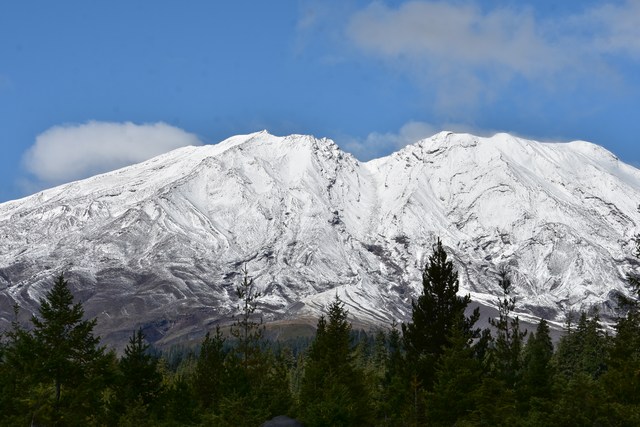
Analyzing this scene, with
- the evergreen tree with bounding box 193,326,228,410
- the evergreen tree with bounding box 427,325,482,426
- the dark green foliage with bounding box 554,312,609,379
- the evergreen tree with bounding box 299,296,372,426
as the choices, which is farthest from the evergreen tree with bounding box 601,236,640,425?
the dark green foliage with bounding box 554,312,609,379

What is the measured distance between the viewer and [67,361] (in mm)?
48812

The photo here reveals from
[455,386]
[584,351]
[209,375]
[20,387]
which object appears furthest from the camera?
[584,351]

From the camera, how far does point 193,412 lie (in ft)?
200

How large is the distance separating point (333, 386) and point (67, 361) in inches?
735

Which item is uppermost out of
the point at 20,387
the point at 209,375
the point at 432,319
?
the point at 432,319

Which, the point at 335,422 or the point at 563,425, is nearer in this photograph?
the point at 563,425

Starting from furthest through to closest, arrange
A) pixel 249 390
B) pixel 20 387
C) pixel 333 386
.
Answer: pixel 249 390
pixel 333 386
pixel 20 387

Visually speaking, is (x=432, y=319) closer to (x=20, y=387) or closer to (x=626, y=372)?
(x=626, y=372)

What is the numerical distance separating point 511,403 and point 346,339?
22136mm

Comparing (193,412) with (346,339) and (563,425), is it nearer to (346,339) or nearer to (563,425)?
(346,339)

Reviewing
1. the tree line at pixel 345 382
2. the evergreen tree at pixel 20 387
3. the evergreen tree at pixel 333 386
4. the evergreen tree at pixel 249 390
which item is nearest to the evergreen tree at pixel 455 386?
the tree line at pixel 345 382

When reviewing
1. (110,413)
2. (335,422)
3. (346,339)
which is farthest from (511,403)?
(110,413)

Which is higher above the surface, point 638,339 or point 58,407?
point 638,339

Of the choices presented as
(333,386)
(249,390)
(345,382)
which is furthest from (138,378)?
(345,382)
